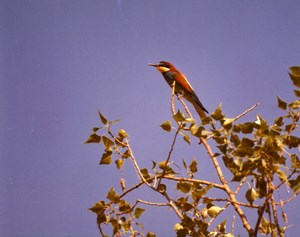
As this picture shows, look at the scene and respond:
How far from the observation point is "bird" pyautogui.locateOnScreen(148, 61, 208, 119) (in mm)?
4164

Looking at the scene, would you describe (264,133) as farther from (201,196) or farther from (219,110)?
(201,196)

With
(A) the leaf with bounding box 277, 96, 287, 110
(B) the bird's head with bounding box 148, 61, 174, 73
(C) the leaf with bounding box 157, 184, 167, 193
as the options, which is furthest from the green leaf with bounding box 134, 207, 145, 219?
(B) the bird's head with bounding box 148, 61, 174, 73

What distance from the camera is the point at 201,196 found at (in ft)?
3.90

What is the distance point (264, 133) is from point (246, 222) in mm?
326

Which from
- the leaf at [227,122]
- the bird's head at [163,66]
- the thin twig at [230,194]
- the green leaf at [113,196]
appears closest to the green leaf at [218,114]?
the leaf at [227,122]

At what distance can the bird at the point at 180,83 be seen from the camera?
416 cm

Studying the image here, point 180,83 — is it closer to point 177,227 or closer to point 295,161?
point 177,227

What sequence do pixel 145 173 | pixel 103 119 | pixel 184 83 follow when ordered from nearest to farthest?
1. pixel 103 119
2. pixel 145 173
3. pixel 184 83

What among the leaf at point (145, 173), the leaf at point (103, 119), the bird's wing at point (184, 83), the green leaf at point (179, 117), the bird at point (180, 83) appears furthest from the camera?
the bird's wing at point (184, 83)

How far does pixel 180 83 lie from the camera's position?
4.49 metres

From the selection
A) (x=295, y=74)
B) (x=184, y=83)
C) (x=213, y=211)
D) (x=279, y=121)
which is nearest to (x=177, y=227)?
(x=213, y=211)

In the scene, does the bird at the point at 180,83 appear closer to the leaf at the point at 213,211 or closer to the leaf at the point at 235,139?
the leaf at the point at 213,211

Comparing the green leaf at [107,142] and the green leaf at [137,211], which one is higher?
the green leaf at [107,142]

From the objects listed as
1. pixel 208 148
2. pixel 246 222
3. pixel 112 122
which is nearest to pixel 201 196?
pixel 246 222
